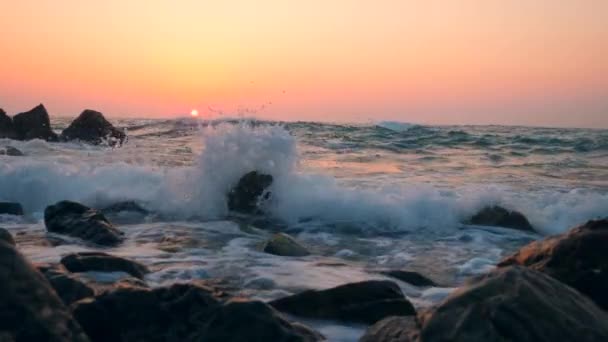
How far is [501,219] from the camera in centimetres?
757

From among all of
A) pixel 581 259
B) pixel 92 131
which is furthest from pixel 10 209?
pixel 92 131

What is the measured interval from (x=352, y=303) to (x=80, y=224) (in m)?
3.64

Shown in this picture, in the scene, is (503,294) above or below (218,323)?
above

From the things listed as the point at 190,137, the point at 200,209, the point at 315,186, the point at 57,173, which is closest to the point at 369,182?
the point at 315,186

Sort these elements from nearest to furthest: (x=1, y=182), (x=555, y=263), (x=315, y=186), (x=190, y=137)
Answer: (x=555, y=263)
(x=315, y=186)
(x=1, y=182)
(x=190, y=137)

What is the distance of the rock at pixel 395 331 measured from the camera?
2754 mm

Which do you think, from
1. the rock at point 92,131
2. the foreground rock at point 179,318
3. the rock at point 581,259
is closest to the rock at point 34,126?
the rock at point 92,131

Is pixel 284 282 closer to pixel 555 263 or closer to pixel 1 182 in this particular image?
pixel 555 263

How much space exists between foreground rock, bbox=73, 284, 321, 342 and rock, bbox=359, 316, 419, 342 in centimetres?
31

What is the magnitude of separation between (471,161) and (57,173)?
32.1 feet

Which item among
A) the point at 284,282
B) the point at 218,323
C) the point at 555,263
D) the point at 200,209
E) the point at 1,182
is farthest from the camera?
the point at 1,182

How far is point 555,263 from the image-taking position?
3.64 m

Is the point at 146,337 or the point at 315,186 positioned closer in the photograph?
the point at 146,337

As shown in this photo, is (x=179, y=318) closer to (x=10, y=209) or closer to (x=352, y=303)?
(x=352, y=303)
